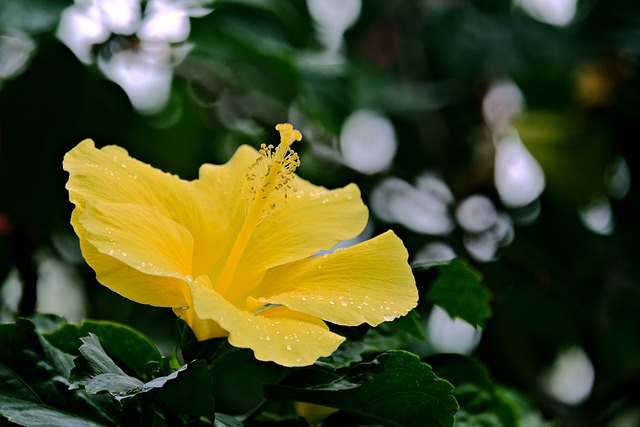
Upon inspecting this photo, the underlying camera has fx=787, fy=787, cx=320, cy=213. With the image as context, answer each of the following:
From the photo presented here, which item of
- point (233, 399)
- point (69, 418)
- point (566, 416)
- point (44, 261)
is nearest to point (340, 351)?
point (69, 418)

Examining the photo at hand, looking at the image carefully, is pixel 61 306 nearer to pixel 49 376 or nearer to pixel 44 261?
pixel 44 261

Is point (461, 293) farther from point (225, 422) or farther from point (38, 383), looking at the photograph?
point (38, 383)

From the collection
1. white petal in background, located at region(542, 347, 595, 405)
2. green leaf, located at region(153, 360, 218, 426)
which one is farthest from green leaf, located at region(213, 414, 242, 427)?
white petal in background, located at region(542, 347, 595, 405)

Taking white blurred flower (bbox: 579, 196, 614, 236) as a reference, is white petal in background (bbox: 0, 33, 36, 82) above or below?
above

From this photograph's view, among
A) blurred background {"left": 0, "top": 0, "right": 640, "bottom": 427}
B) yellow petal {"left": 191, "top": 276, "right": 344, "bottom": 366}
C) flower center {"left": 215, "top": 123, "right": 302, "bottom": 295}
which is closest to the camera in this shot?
yellow petal {"left": 191, "top": 276, "right": 344, "bottom": 366}

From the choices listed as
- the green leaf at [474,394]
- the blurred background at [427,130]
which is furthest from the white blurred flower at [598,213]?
the green leaf at [474,394]

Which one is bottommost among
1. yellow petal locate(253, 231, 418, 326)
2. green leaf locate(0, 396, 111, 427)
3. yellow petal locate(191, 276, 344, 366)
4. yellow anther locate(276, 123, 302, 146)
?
green leaf locate(0, 396, 111, 427)

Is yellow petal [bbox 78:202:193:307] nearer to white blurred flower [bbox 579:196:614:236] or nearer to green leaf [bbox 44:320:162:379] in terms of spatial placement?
green leaf [bbox 44:320:162:379]
